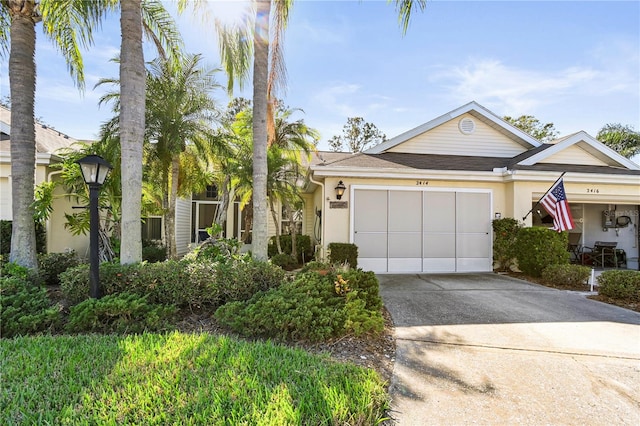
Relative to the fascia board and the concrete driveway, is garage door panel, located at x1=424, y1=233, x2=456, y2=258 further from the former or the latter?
the fascia board

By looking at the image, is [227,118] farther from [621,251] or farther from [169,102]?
[621,251]

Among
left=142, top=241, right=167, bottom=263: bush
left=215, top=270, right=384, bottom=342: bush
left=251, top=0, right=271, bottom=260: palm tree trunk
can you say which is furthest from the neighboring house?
left=215, top=270, right=384, bottom=342: bush

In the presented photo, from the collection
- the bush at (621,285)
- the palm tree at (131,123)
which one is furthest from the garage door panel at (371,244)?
the palm tree at (131,123)

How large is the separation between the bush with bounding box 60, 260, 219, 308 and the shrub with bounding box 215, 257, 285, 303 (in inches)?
6.3

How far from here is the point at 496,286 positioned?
7816 mm

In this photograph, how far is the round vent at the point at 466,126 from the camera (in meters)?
11.6

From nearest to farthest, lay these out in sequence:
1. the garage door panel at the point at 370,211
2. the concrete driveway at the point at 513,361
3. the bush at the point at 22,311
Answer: the concrete driveway at the point at 513,361 < the bush at the point at 22,311 < the garage door panel at the point at 370,211

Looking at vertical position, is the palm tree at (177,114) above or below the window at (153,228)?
above

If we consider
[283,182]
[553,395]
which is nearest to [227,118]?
[283,182]

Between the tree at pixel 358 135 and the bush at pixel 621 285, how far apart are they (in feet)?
80.6

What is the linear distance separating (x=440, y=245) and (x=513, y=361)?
6.48 metres

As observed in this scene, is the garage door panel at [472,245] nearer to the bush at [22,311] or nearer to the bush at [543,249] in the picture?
the bush at [543,249]

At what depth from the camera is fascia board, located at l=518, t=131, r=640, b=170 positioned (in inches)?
410

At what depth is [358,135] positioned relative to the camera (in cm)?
3045
